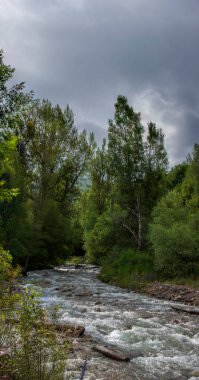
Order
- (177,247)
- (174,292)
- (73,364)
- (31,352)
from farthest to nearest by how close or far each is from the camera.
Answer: (177,247), (174,292), (73,364), (31,352)

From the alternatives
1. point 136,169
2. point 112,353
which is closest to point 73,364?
point 112,353

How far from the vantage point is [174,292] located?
2245 centimetres

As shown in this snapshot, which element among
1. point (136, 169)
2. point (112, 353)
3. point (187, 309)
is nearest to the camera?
point (112, 353)

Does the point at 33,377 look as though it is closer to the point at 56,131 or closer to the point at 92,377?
the point at 92,377

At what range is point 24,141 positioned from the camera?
40562 millimetres

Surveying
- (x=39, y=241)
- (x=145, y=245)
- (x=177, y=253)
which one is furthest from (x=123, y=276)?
(x=39, y=241)

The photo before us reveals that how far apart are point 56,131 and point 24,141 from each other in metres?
3.56

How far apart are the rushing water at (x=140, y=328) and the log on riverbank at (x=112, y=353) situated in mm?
270

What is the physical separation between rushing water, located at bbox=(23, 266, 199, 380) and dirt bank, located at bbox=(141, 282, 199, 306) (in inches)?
45.0

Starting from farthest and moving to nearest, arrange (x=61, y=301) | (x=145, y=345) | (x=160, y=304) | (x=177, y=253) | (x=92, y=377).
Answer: (x=177, y=253)
(x=160, y=304)
(x=61, y=301)
(x=145, y=345)
(x=92, y=377)

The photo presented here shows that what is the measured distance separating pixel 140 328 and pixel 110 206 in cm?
2612

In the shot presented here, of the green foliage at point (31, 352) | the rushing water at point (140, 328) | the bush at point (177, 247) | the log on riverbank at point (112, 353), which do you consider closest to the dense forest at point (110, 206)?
the bush at point (177, 247)

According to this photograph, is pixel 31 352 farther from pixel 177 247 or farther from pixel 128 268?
pixel 128 268

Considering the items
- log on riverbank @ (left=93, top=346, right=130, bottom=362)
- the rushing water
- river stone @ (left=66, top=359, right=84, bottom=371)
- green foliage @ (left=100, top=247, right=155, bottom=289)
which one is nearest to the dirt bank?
the rushing water
